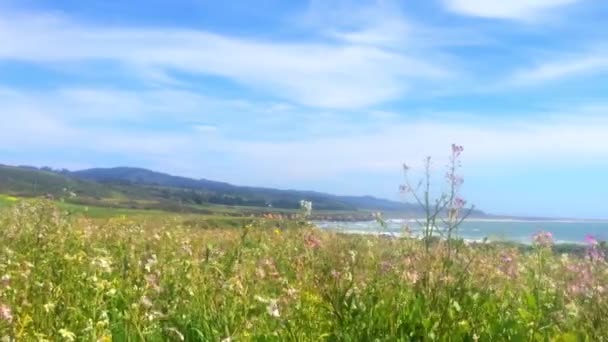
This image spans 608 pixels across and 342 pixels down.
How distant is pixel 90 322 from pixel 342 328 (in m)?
1.44

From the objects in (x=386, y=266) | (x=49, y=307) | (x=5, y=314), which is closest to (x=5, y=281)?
(x=49, y=307)

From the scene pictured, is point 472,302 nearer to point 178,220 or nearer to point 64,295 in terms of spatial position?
point 64,295

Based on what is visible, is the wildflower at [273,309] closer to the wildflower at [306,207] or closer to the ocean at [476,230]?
the ocean at [476,230]

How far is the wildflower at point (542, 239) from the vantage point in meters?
5.59

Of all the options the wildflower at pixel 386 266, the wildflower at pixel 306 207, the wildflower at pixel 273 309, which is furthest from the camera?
the wildflower at pixel 306 207

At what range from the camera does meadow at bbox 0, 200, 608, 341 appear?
401 cm

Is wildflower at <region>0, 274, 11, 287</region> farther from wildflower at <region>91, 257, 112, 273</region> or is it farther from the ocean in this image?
the ocean

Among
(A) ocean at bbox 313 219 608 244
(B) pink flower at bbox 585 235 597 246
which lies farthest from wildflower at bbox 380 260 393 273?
(B) pink flower at bbox 585 235 597 246

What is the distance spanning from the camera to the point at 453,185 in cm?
482

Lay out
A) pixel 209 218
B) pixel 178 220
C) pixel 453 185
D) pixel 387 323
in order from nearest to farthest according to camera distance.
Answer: pixel 387 323, pixel 453 185, pixel 178 220, pixel 209 218

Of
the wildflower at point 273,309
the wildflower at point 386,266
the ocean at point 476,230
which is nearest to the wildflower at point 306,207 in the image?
the ocean at point 476,230

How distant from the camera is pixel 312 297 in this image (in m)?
4.98

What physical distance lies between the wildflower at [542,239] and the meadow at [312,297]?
11mm

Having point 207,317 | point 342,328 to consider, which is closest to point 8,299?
point 207,317
